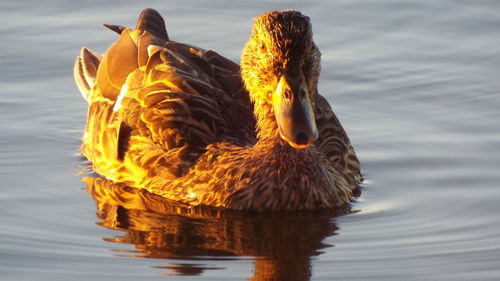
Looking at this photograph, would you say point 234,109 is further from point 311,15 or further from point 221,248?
point 311,15

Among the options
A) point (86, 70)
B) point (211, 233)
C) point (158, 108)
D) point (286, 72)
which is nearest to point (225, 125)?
point (158, 108)

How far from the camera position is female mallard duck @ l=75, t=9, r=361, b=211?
1016 centimetres

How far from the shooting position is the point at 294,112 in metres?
9.84

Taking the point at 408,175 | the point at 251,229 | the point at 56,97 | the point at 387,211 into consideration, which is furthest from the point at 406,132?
the point at 56,97

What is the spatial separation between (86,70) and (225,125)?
230cm

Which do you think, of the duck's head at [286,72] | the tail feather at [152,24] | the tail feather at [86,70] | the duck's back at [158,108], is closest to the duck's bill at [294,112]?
the duck's head at [286,72]

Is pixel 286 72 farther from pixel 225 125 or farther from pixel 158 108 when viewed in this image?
pixel 158 108

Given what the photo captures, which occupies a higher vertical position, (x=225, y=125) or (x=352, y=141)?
(x=225, y=125)

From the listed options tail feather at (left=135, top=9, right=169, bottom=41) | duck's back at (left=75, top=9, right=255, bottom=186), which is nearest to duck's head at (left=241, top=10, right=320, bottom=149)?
duck's back at (left=75, top=9, right=255, bottom=186)

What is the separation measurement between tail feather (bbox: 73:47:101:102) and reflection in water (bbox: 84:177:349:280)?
6.20 ft

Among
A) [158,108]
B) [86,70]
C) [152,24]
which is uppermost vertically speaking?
[152,24]

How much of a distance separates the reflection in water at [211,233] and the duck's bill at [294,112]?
764 millimetres

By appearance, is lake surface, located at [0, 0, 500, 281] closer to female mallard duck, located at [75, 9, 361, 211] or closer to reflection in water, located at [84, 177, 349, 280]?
reflection in water, located at [84, 177, 349, 280]

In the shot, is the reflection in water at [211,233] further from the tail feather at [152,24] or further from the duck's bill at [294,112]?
the tail feather at [152,24]
